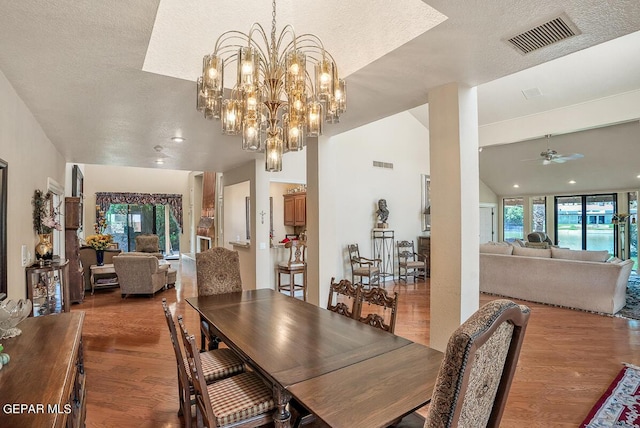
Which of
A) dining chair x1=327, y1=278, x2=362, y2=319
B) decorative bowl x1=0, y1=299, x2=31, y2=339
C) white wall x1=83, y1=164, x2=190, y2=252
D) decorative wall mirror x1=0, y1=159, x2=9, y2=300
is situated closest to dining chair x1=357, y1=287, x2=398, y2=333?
dining chair x1=327, y1=278, x2=362, y2=319

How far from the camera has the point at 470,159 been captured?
99.2 inches

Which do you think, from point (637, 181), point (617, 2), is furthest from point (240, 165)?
point (637, 181)

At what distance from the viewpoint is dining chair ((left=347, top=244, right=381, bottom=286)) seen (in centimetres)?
622

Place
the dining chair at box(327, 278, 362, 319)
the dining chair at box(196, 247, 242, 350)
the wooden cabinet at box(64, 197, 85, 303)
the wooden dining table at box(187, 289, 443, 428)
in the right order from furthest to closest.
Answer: the wooden cabinet at box(64, 197, 85, 303) < the dining chair at box(196, 247, 242, 350) < the dining chair at box(327, 278, 362, 319) < the wooden dining table at box(187, 289, 443, 428)

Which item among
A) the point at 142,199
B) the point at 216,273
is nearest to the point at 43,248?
the point at 216,273

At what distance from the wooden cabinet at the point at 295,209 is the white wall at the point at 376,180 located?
2.96 feet

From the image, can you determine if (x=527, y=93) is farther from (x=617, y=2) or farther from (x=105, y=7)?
(x=105, y=7)

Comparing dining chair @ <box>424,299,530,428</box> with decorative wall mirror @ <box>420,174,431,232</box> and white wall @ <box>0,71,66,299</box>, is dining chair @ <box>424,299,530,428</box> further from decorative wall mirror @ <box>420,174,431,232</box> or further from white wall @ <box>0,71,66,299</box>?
decorative wall mirror @ <box>420,174,431,232</box>

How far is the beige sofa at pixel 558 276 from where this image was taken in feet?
15.6

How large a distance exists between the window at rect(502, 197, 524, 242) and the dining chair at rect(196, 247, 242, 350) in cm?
1096

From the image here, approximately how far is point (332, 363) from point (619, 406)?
2508 millimetres

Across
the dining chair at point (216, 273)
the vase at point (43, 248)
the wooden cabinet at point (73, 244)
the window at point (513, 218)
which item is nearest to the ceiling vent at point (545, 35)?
the dining chair at point (216, 273)

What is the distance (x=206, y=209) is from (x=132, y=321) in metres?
5.76
